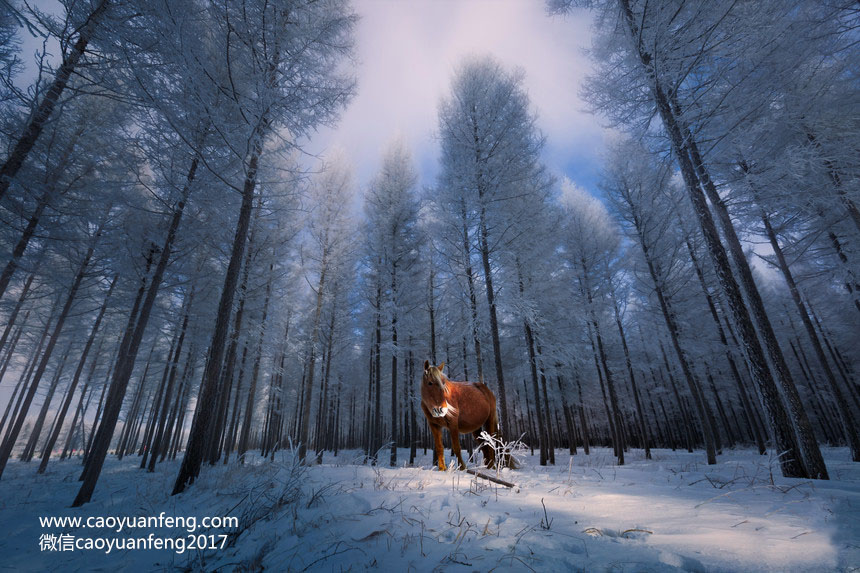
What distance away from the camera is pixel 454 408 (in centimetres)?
448

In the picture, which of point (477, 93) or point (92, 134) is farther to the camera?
point (477, 93)

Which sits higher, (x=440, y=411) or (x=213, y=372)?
(x=213, y=372)

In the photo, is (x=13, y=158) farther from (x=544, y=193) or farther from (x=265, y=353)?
(x=544, y=193)

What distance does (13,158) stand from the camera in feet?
18.3

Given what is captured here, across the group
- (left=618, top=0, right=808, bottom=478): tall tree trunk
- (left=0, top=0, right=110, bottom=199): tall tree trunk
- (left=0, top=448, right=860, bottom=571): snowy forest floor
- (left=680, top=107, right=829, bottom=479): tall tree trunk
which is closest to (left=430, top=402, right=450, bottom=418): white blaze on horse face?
(left=0, top=448, right=860, bottom=571): snowy forest floor

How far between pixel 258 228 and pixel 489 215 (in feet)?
27.5

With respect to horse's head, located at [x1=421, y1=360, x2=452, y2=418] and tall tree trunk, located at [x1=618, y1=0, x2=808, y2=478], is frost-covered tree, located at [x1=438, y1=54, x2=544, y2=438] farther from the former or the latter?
horse's head, located at [x1=421, y1=360, x2=452, y2=418]

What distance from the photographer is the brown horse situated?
4.23 metres

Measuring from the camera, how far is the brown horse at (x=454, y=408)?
4.23m

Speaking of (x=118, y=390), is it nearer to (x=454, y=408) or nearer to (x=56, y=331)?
(x=454, y=408)

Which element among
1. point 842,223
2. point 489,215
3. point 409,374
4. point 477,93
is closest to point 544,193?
point 489,215

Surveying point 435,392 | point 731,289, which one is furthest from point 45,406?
point 731,289

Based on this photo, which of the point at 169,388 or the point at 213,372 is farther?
the point at 169,388

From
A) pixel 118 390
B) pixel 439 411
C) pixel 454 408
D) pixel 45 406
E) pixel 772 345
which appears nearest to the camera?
pixel 439 411
